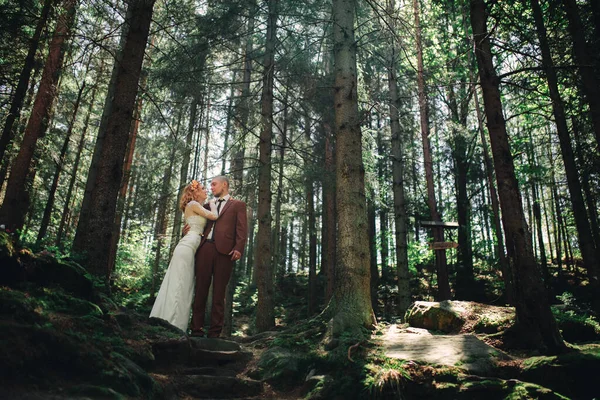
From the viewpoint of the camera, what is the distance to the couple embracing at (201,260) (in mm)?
6125

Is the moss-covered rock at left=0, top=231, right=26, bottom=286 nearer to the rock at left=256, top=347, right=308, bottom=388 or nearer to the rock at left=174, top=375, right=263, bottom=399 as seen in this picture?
the rock at left=174, top=375, right=263, bottom=399

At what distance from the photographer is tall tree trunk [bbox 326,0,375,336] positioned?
5.64 m

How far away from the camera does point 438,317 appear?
6.32m

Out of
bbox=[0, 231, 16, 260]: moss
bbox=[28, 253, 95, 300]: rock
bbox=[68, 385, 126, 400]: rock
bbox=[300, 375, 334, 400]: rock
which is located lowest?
bbox=[300, 375, 334, 400]: rock

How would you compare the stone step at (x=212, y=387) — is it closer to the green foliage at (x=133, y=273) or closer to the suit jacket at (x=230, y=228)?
the suit jacket at (x=230, y=228)

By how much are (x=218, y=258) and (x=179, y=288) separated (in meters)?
0.83

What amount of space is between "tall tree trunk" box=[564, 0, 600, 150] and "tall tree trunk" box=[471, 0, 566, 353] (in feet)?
7.85

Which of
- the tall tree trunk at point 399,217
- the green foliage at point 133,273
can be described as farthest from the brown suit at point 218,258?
the green foliage at point 133,273

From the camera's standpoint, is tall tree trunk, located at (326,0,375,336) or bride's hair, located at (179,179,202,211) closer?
tall tree trunk, located at (326,0,375,336)

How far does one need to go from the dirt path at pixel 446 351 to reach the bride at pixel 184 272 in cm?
344

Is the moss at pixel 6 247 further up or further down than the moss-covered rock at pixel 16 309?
further up

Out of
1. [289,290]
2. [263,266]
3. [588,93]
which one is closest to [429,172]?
[588,93]

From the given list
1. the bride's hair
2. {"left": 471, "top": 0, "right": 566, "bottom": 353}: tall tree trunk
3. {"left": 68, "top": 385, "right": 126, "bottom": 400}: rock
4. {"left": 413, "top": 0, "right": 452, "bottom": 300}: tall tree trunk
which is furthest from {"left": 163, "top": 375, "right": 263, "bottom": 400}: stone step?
{"left": 413, "top": 0, "right": 452, "bottom": 300}: tall tree trunk

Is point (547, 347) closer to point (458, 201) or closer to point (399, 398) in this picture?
point (399, 398)
